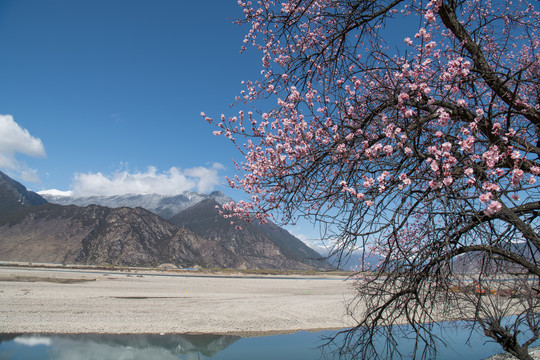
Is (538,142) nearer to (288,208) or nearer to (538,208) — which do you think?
(538,208)

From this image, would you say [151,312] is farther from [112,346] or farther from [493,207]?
[493,207]

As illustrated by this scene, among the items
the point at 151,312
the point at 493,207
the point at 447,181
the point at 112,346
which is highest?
the point at 447,181

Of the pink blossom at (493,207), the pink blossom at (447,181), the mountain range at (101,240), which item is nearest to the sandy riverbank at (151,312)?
the pink blossom at (447,181)

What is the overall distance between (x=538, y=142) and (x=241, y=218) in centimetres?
478

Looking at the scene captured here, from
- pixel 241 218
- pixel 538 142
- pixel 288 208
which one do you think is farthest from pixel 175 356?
pixel 538 142

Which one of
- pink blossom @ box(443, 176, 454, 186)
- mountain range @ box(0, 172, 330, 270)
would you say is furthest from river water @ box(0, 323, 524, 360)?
mountain range @ box(0, 172, 330, 270)

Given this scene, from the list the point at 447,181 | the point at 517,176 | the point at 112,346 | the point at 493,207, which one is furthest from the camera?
the point at 112,346

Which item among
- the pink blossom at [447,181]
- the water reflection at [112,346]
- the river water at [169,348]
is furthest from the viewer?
the river water at [169,348]

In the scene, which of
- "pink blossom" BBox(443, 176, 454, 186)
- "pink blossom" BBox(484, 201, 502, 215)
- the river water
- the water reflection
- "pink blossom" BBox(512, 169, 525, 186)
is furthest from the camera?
the river water

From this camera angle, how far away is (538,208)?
4.39 metres

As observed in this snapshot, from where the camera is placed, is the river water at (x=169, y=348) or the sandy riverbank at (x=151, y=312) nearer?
the river water at (x=169, y=348)

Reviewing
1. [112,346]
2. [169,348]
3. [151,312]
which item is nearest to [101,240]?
[151,312]

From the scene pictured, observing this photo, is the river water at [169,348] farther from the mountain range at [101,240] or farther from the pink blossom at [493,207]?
the mountain range at [101,240]

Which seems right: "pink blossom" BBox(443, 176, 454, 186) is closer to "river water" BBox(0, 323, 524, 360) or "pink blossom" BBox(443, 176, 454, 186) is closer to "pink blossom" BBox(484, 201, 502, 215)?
"pink blossom" BBox(484, 201, 502, 215)
